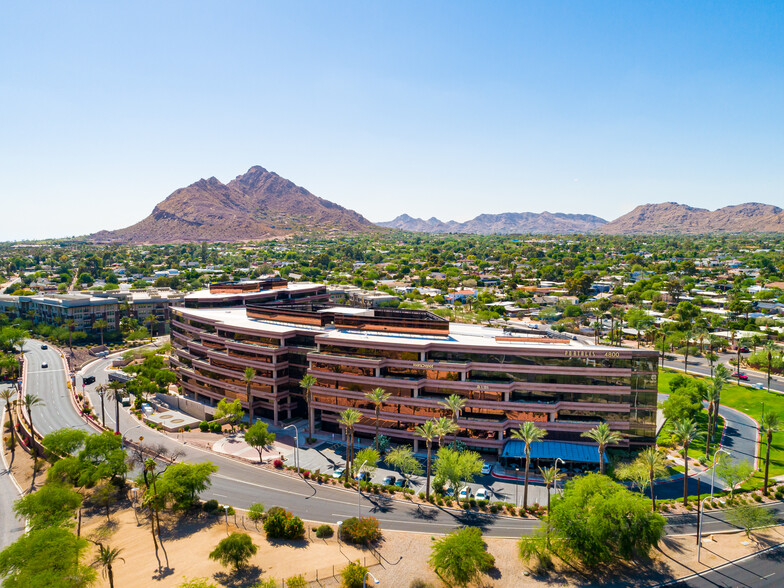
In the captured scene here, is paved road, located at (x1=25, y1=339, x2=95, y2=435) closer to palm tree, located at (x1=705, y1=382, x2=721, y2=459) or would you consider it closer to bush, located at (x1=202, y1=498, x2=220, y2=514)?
bush, located at (x1=202, y1=498, x2=220, y2=514)

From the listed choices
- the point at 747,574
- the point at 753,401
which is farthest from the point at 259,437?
the point at 753,401

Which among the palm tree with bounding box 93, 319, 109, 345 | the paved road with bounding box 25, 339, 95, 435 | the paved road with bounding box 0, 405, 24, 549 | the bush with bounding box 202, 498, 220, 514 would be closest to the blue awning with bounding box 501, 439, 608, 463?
the bush with bounding box 202, 498, 220, 514

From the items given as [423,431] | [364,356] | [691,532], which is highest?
[364,356]

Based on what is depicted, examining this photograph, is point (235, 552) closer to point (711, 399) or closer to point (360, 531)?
point (360, 531)

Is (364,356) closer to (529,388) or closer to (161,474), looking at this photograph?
(529,388)

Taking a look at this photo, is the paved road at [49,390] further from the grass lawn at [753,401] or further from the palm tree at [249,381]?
the grass lawn at [753,401]

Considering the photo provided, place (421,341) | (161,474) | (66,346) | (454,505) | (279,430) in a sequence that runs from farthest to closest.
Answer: (66,346) → (279,430) → (421,341) → (161,474) → (454,505)

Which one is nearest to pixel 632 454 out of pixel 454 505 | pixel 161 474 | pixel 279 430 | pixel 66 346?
pixel 454 505
